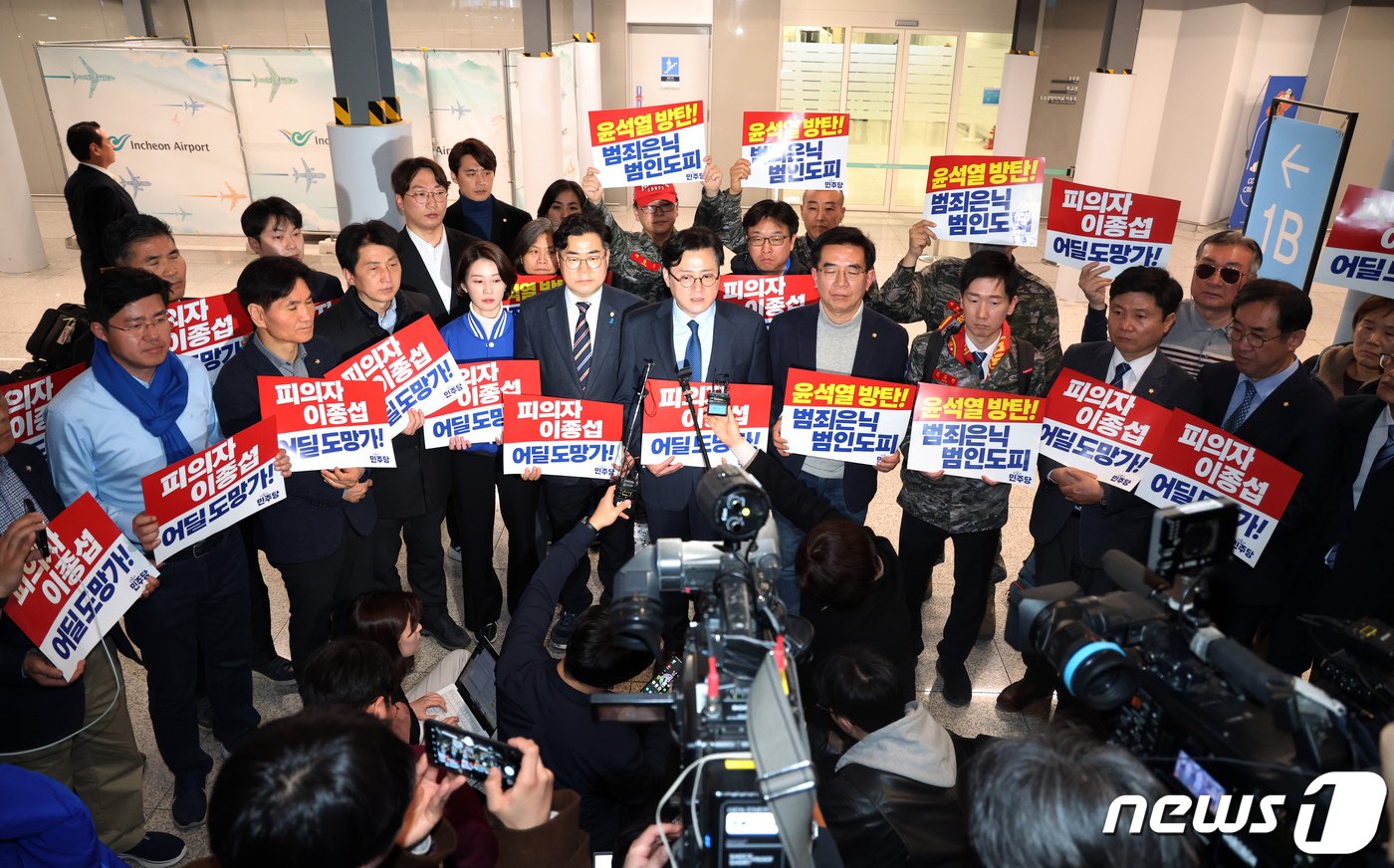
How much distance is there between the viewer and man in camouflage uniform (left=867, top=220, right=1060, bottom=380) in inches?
184

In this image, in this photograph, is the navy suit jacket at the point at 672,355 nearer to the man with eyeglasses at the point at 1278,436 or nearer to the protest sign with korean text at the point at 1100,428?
the protest sign with korean text at the point at 1100,428

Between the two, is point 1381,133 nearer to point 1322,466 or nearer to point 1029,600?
point 1322,466

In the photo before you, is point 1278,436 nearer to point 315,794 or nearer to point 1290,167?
point 1290,167

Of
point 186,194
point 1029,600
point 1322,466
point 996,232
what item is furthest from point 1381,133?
point 186,194

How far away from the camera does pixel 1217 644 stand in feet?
5.68

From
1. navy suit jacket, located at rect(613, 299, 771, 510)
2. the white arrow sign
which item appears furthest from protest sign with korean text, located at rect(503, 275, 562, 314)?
the white arrow sign

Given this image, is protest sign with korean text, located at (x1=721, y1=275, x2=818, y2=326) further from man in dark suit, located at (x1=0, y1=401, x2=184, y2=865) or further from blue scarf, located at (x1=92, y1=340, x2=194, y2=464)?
man in dark suit, located at (x1=0, y1=401, x2=184, y2=865)

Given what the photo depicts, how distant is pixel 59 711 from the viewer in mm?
2781

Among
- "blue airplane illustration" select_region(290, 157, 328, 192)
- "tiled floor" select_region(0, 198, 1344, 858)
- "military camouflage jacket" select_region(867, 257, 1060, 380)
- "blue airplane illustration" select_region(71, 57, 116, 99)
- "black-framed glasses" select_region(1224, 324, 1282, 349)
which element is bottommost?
"tiled floor" select_region(0, 198, 1344, 858)

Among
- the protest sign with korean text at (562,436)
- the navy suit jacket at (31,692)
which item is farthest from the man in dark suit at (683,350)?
the navy suit jacket at (31,692)

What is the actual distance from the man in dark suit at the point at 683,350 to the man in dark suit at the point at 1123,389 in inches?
53.0


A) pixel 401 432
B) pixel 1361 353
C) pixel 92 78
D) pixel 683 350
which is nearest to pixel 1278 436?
pixel 1361 353

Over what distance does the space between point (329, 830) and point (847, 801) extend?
1.24m

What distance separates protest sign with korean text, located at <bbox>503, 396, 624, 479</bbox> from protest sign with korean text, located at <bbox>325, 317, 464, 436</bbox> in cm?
30
